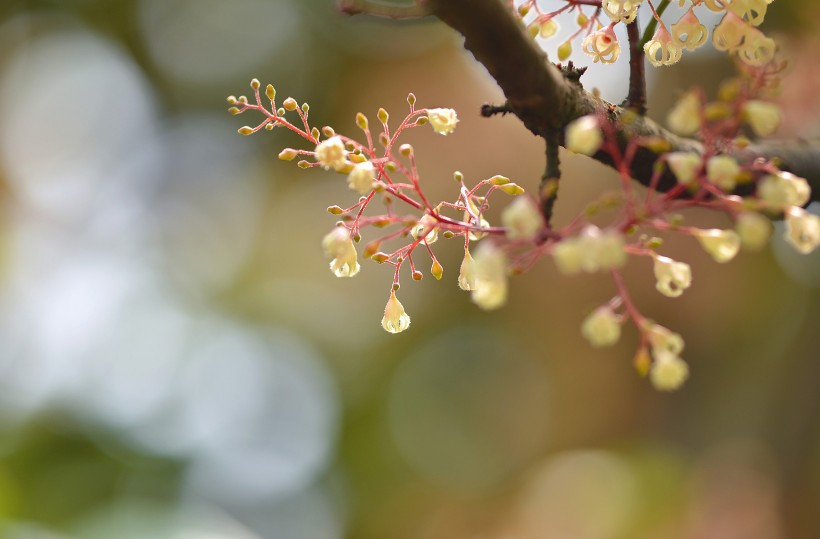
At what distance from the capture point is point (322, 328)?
172 inches

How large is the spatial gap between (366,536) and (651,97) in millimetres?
2797

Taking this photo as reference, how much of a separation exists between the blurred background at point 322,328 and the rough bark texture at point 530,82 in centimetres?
257

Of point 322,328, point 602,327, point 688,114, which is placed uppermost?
point 688,114

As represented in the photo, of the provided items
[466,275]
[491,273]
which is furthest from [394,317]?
[491,273]

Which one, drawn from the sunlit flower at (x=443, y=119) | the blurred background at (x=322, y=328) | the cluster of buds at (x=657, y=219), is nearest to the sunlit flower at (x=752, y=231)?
the cluster of buds at (x=657, y=219)

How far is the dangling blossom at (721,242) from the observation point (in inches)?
15.8

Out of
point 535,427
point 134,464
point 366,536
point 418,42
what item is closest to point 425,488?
point 366,536

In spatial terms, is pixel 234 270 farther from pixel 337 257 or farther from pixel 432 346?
pixel 337 257

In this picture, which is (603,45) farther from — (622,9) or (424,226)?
(424,226)

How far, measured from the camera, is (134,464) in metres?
3.71

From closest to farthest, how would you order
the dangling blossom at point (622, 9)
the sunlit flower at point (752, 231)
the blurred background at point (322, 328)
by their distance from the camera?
1. the sunlit flower at point (752, 231)
2. the dangling blossom at point (622, 9)
3. the blurred background at point (322, 328)

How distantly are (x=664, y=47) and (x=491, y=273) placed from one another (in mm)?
280

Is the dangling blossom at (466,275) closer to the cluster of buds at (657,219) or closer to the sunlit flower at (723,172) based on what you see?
the cluster of buds at (657,219)

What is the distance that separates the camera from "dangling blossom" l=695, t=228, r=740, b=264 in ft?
1.32
